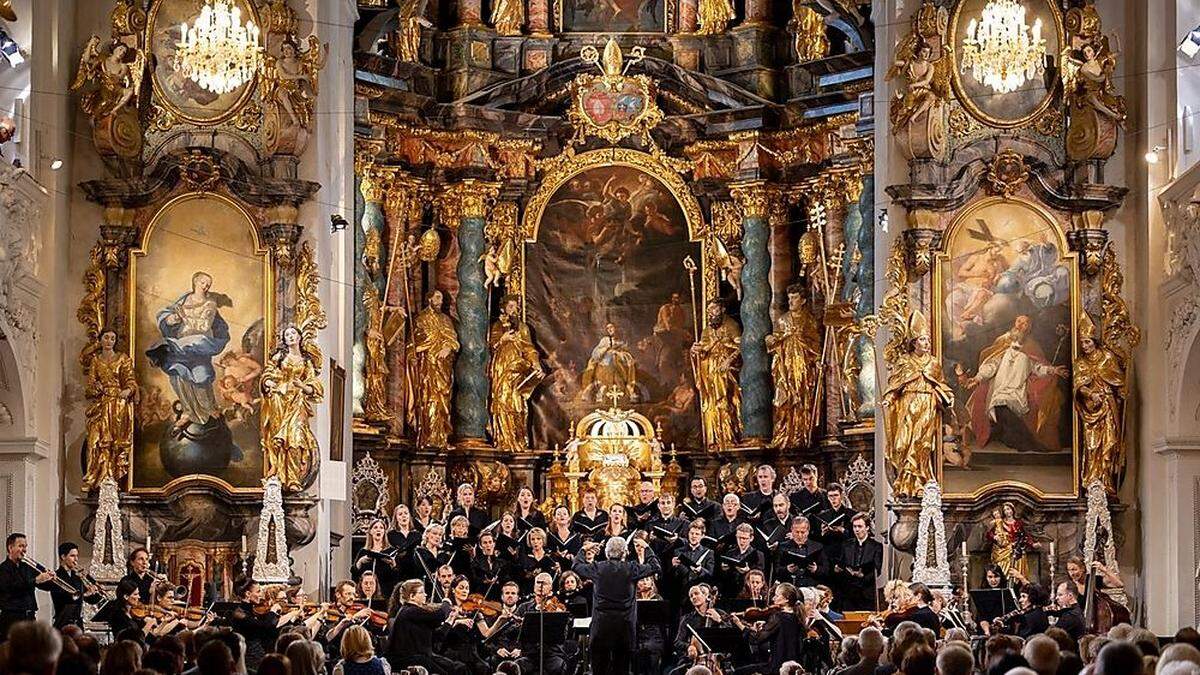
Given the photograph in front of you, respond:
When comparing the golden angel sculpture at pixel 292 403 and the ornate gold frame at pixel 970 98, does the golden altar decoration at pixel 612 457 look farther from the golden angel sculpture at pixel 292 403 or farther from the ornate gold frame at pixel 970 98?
the ornate gold frame at pixel 970 98

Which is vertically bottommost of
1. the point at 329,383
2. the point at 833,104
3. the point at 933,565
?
the point at 933,565

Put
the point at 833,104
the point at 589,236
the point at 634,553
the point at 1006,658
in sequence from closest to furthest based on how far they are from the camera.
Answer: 1. the point at 1006,658
2. the point at 634,553
3. the point at 833,104
4. the point at 589,236

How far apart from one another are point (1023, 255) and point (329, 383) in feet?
26.1

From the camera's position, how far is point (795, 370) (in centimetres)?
3048

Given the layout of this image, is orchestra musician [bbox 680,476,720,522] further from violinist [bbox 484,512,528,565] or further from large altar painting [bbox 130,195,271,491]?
large altar painting [bbox 130,195,271,491]

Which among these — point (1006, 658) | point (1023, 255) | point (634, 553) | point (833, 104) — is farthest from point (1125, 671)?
point (833, 104)

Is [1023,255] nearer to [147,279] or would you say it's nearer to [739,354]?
[739,354]

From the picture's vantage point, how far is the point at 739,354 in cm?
3123

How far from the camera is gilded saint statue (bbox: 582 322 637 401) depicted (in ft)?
104

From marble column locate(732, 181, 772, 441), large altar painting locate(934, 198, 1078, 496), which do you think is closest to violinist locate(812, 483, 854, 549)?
large altar painting locate(934, 198, 1078, 496)

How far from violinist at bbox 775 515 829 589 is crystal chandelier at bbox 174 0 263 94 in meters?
7.46

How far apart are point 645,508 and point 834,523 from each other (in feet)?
8.98

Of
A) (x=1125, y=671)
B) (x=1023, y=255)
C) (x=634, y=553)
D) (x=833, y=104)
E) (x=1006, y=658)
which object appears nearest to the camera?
(x=1125, y=671)

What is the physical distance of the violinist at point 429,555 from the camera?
77.9ft
